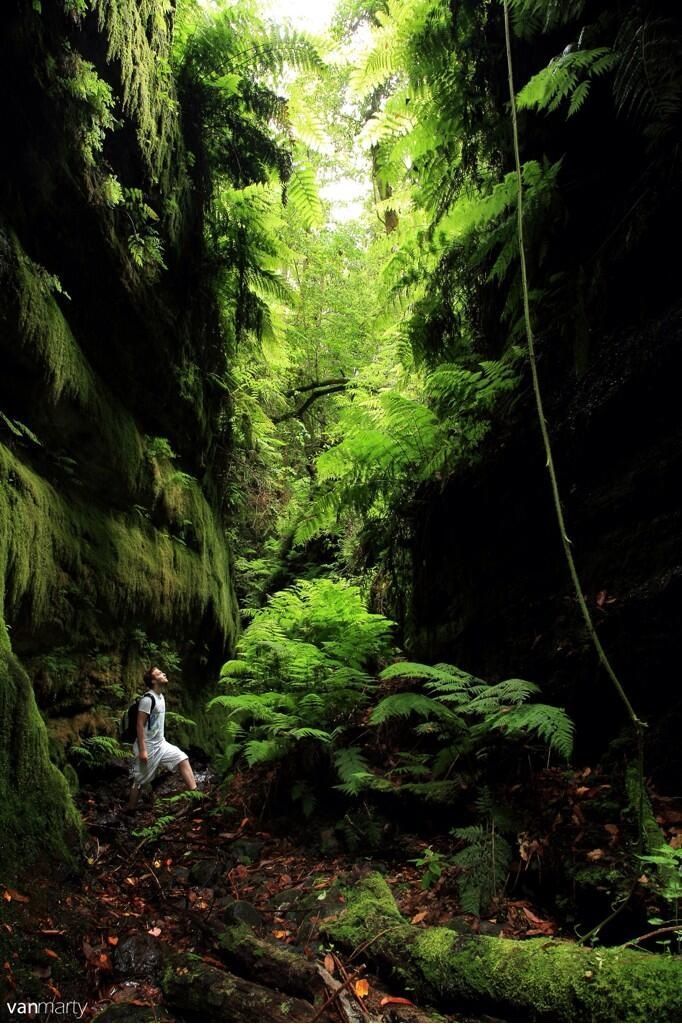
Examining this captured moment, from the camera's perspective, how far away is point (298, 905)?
298cm

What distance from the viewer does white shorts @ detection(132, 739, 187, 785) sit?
493 cm

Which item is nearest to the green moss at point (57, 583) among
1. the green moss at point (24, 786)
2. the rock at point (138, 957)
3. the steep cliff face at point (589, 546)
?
the green moss at point (24, 786)

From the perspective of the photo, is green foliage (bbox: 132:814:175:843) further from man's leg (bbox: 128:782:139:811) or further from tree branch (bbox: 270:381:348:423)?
tree branch (bbox: 270:381:348:423)

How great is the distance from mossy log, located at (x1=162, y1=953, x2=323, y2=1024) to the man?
2.93m

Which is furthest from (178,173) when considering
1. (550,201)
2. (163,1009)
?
(163,1009)

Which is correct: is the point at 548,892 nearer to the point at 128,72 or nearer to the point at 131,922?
the point at 131,922

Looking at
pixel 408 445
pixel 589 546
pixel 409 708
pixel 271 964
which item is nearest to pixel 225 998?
pixel 271 964

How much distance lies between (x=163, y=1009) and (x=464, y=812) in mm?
1909

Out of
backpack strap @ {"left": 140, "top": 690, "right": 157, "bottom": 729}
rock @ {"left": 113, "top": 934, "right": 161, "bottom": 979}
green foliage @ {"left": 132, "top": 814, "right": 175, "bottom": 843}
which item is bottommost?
rock @ {"left": 113, "top": 934, "right": 161, "bottom": 979}

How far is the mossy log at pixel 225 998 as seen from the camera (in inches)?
76.3

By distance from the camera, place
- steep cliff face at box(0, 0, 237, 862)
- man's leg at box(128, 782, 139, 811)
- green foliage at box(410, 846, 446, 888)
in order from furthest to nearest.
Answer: man's leg at box(128, 782, 139, 811), steep cliff face at box(0, 0, 237, 862), green foliage at box(410, 846, 446, 888)

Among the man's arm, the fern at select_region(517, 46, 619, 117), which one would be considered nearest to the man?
the man's arm

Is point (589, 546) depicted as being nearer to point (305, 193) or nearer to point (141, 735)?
point (141, 735)

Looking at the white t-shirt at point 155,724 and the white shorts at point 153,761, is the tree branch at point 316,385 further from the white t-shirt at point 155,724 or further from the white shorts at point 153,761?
the white shorts at point 153,761
